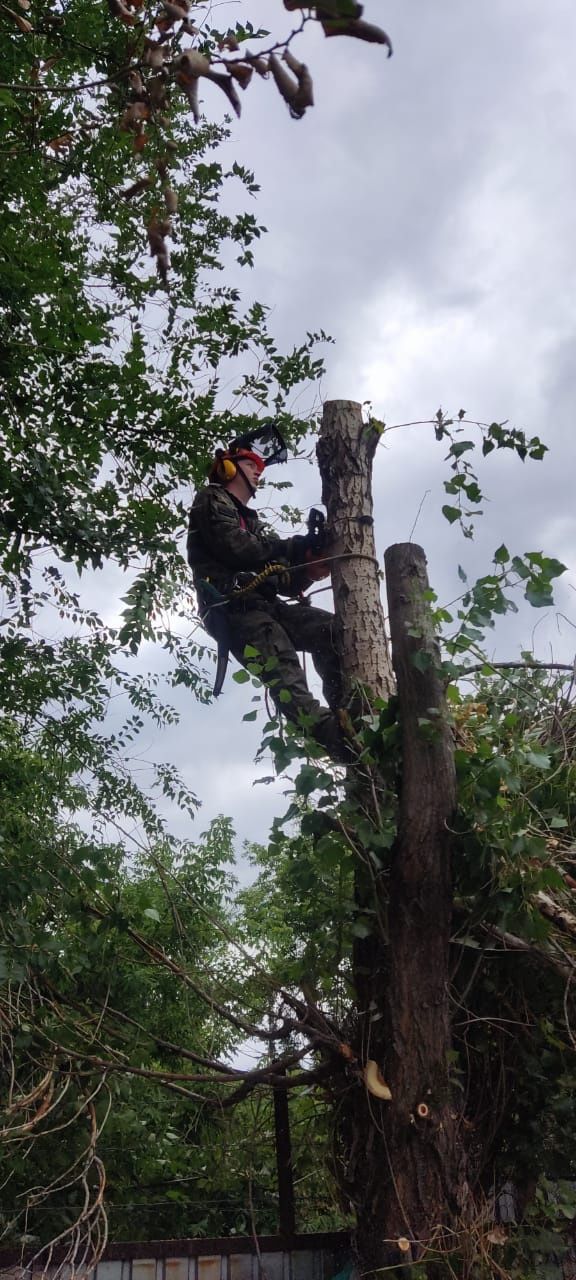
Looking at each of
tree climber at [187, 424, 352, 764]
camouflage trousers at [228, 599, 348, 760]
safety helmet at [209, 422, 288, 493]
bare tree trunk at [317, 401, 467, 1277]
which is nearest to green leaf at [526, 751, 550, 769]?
bare tree trunk at [317, 401, 467, 1277]

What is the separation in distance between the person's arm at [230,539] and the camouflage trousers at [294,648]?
22cm

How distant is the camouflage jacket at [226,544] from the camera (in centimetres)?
471

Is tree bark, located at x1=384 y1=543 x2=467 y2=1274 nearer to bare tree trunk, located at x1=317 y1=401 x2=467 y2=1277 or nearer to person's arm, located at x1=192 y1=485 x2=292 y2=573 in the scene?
bare tree trunk, located at x1=317 y1=401 x2=467 y2=1277

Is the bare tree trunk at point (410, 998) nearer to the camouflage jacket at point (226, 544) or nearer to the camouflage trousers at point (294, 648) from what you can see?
the camouflage trousers at point (294, 648)

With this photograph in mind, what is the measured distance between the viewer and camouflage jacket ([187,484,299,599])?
186 inches

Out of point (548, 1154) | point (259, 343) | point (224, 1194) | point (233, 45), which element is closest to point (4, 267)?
point (259, 343)

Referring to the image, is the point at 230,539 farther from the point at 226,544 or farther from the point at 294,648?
the point at 294,648

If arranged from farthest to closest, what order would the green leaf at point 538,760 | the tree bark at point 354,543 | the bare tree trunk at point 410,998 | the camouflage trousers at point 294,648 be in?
the camouflage trousers at point 294,648 → the tree bark at point 354,543 → the bare tree trunk at point 410,998 → the green leaf at point 538,760

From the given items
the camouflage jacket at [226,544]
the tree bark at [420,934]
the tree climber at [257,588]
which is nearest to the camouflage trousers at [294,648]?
the tree climber at [257,588]

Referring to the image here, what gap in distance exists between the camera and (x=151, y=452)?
5.79 metres

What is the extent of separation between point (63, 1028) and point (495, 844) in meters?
1.96

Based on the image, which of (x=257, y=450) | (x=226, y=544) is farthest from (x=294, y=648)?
(x=257, y=450)

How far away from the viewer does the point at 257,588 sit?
4773mm

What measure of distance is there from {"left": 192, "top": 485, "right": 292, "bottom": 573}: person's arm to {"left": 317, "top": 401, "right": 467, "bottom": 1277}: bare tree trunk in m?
1.32
